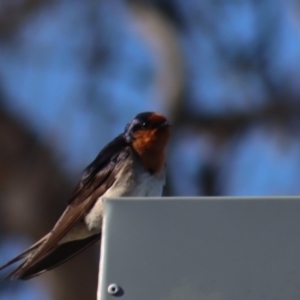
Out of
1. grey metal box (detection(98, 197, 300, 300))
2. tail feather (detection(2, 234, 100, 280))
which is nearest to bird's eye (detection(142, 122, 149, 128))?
tail feather (detection(2, 234, 100, 280))

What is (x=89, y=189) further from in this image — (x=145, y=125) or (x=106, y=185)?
(x=145, y=125)

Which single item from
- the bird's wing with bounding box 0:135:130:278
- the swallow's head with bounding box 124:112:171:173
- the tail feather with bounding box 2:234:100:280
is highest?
the swallow's head with bounding box 124:112:171:173

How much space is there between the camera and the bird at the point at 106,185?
8.36ft

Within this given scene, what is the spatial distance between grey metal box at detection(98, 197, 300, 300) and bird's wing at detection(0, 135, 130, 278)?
3.43 ft

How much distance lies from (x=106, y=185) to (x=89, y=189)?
83 mm

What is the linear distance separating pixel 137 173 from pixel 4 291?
1.73m

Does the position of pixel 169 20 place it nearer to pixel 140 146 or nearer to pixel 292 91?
pixel 292 91

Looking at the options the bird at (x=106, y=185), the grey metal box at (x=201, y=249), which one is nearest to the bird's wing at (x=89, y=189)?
the bird at (x=106, y=185)

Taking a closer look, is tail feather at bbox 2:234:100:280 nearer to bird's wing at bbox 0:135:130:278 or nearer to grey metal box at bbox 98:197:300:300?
bird's wing at bbox 0:135:130:278

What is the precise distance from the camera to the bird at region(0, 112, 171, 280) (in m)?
2.55

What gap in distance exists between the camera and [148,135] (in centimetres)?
271

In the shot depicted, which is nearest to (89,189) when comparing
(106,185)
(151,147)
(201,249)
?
(106,185)

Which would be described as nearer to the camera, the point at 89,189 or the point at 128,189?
the point at 128,189

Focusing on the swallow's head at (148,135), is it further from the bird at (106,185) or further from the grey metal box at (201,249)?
the grey metal box at (201,249)
